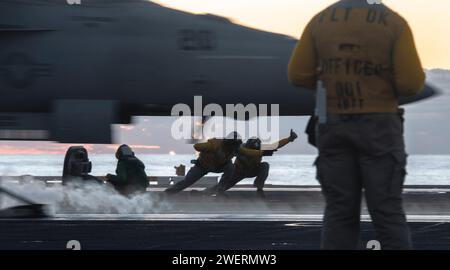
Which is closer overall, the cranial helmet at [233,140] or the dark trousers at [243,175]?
the cranial helmet at [233,140]

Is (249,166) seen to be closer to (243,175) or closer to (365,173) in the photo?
(243,175)

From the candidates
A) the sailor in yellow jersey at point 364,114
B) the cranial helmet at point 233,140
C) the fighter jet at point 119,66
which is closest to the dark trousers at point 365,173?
the sailor in yellow jersey at point 364,114

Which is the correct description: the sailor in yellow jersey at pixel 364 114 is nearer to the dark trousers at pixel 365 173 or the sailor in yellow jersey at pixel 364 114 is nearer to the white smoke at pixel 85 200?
the dark trousers at pixel 365 173

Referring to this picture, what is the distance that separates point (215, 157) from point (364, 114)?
554 inches

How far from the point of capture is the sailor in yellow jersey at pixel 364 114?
6.13 meters

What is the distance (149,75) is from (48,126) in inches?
64.6

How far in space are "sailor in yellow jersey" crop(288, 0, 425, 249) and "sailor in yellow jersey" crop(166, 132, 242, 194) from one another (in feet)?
44.4

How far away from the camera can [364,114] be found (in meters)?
6.20

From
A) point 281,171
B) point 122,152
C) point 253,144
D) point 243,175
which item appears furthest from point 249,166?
point 281,171

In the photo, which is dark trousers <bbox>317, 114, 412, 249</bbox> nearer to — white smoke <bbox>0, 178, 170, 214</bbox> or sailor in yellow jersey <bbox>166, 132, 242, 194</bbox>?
white smoke <bbox>0, 178, 170, 214</bbox>

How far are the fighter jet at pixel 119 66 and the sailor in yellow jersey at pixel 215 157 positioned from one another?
14.9 ft

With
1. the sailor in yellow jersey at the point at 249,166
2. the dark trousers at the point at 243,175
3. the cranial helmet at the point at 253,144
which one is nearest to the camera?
the sailor in yellow jersey at the point at 249,166
